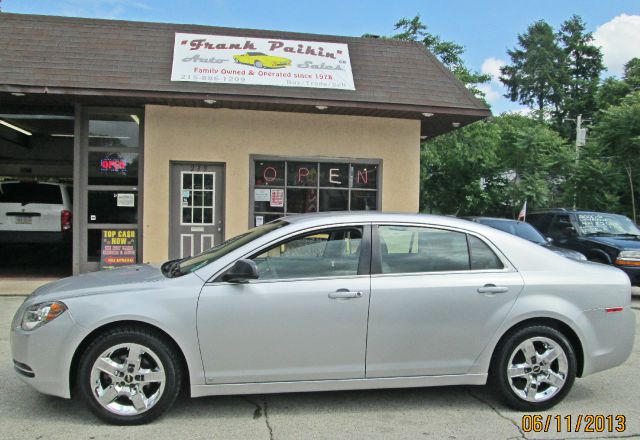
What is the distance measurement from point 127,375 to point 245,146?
24.5 ft

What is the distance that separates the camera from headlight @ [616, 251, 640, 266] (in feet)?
31.9

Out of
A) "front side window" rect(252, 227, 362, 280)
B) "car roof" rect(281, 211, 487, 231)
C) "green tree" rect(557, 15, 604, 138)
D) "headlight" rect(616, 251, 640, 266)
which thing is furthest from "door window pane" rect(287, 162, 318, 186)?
"green tree" rect(557, 15, 604, 138)

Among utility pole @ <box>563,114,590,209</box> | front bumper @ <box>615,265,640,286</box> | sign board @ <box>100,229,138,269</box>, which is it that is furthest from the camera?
utility pole @ <box>563,114,590,209</box>

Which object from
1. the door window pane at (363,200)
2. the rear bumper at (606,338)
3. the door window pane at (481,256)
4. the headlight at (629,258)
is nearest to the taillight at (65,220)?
the door window pane at (363,200)

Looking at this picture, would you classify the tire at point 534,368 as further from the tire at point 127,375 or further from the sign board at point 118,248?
the sign board at point 118,248

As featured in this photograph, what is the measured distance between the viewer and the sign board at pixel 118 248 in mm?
10430

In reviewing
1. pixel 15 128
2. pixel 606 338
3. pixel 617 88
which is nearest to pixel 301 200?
pixel 606 338

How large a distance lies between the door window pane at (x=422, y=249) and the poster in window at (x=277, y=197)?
6.80 meters

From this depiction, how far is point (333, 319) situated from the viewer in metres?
3.92

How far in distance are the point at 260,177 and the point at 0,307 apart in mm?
5132

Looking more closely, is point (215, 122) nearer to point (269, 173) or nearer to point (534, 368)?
point (269, 173)

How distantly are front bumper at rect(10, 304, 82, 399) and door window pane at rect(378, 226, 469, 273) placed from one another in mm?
2360

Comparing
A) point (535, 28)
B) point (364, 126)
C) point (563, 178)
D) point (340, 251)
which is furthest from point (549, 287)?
point (535, 28)

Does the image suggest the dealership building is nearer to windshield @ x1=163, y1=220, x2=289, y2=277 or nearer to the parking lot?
windshield @ x1=163, y1=220, x2=289, y2=277
